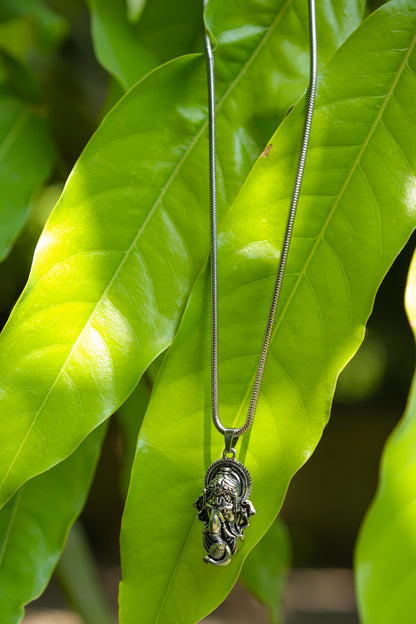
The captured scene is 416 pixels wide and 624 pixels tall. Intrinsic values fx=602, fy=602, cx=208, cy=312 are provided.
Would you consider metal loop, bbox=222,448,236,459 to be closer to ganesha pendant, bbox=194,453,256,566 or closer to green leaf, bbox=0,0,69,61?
ganesha pendant, bbox=194,453,256,566

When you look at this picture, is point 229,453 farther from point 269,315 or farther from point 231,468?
point 269,315

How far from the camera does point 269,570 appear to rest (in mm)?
1034

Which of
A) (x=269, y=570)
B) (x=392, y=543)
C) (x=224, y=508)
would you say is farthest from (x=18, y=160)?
(x=269, y=570)

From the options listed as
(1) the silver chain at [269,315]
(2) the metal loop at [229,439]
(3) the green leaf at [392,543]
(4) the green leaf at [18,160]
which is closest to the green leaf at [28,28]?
(4) the green leaf at [18,160]

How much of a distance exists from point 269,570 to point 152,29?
86 centimetres

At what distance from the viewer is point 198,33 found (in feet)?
2.24

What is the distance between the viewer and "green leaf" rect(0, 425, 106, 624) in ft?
1.96

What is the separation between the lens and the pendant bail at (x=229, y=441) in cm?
50

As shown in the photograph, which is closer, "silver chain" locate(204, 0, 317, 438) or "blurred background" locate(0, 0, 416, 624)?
"silver chain" locate(204, 0, 317, 438)

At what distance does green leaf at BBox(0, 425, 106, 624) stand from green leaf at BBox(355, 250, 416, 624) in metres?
0.34

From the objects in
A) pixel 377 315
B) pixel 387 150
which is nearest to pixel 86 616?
pixel 387 150

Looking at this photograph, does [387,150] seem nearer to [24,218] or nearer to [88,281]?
[88,281]

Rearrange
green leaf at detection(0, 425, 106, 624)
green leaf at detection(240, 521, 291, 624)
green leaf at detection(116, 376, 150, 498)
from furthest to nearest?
green leaf at detection(240, 521, 291, 624) → green leaf at detection(116, 376, 150, 498) → green leaf at detection(0, 425, 106, 624)

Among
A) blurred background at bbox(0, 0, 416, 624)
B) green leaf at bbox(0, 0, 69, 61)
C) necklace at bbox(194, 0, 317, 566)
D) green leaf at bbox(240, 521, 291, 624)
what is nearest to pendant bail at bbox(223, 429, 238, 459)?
necklace at bbox(194, 0, 317, 566)
